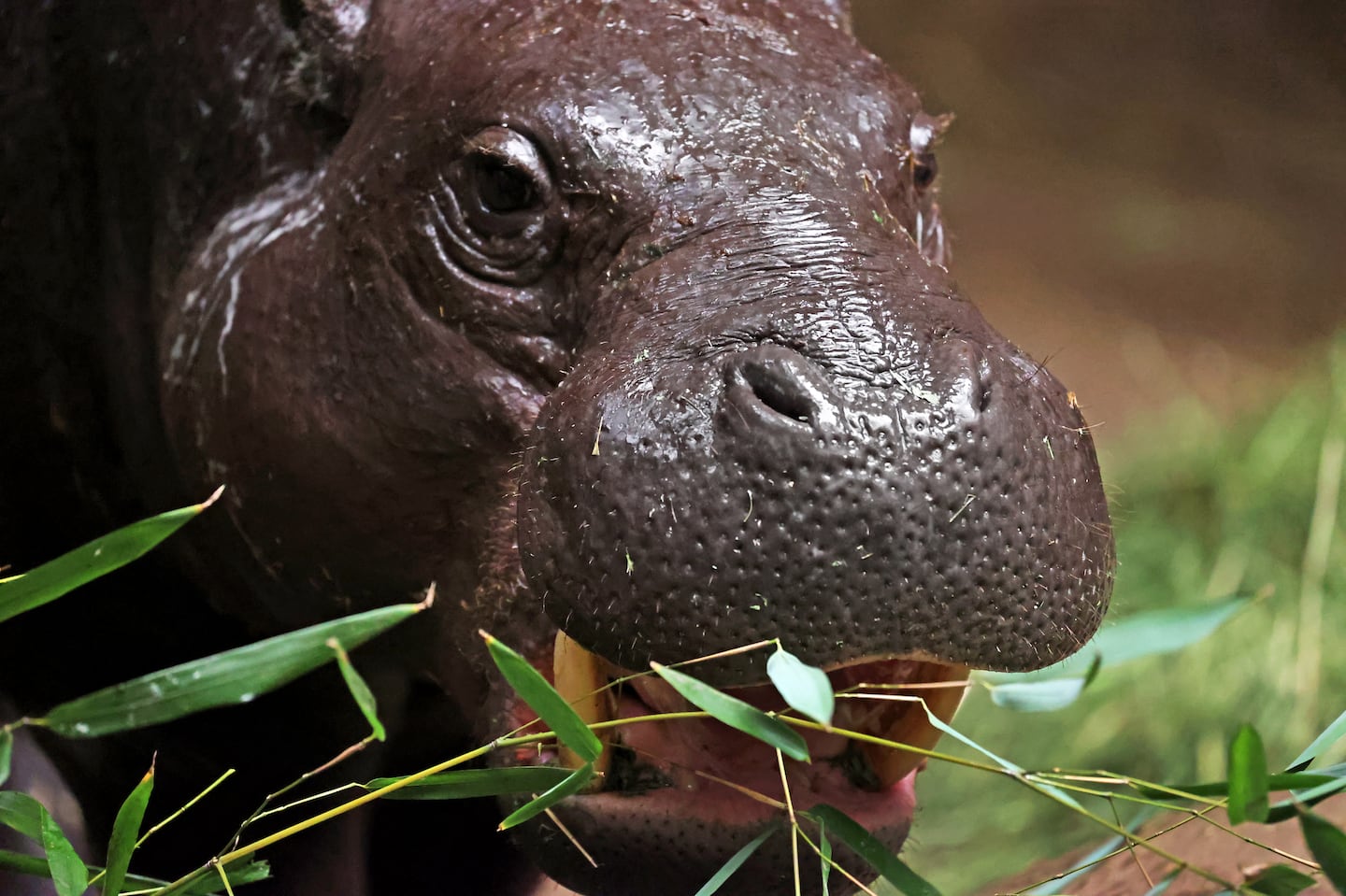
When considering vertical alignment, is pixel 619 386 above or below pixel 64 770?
above

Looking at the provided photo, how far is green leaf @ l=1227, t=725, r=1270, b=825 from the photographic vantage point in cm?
107

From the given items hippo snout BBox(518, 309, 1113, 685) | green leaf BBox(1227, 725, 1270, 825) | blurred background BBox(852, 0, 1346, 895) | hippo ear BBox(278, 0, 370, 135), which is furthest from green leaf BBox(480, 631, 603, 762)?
blurred background BBox(852, 0, 1346, 895)

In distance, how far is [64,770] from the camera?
2.50 m

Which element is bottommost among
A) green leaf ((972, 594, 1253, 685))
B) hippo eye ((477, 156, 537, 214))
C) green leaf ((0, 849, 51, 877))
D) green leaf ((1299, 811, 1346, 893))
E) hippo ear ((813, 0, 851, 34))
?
green leaf ((0, 849, 51, 877))

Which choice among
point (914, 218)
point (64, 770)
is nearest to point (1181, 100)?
point (914, 218)

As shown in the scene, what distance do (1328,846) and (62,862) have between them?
99cm

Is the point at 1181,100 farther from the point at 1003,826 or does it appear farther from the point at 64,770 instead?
the point at 64,770

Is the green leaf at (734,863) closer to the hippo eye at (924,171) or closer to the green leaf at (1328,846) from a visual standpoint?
the green leaf at (1328,846)

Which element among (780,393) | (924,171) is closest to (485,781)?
(780,393)

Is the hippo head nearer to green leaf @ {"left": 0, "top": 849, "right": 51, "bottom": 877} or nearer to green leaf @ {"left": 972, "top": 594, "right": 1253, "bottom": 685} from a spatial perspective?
green leaf @ {"left": 972, "top": 594, "right": 1253, "bottom": 685}

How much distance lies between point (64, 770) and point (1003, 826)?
2183mm

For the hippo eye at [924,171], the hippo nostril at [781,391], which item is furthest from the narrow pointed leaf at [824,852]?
the hippo eye at [924,171]

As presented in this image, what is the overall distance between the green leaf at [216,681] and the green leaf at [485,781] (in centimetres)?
16

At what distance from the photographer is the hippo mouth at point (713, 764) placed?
1.47 m
